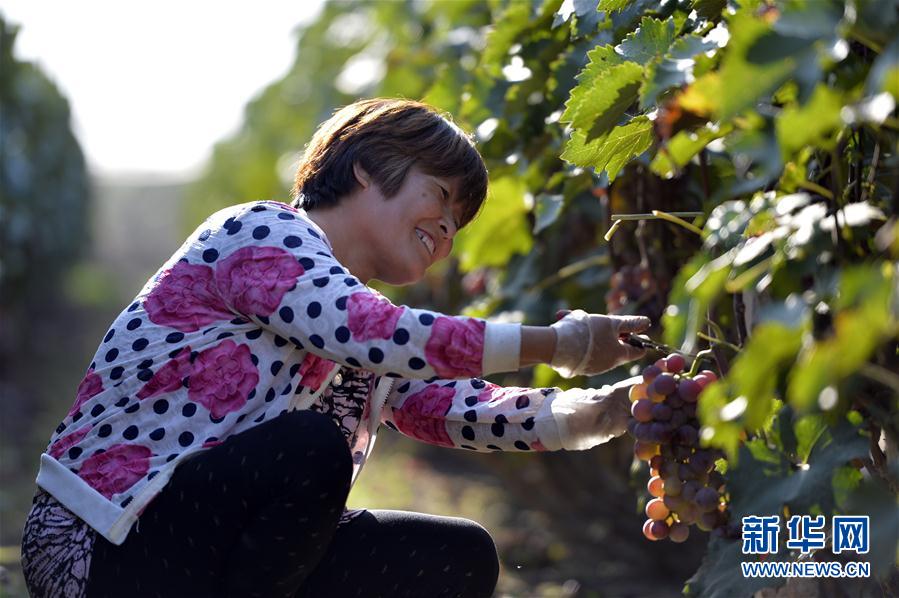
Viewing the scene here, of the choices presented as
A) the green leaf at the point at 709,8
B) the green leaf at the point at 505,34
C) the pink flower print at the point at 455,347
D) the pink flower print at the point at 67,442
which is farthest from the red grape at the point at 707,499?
the green leaf at the point at 505,34

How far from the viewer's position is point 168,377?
1.86 metres

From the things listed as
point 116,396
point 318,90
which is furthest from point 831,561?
point 318,90

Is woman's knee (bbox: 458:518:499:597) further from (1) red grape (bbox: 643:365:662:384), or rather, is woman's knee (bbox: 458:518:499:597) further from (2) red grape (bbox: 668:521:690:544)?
(1) red grape (bbox: 643:365:662:384)

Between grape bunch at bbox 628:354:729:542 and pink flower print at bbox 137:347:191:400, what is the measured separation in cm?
69

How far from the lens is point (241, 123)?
10.8 m

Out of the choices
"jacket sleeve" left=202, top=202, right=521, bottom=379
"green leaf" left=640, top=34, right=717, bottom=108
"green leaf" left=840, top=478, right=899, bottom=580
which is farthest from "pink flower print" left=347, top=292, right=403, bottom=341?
"green leaf" left=840, top=478, right=899, bottom=580

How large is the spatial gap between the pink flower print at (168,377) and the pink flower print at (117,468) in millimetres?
85

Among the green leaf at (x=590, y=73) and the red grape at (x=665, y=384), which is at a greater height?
the green leaf at (x=590, y=73)

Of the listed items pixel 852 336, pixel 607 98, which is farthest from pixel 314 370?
pixel 852 336

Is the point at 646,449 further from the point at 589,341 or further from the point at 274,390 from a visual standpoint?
the point at 274,390

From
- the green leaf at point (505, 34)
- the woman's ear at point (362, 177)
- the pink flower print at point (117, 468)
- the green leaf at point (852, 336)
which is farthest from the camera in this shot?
the green leaf at point (505, 34)

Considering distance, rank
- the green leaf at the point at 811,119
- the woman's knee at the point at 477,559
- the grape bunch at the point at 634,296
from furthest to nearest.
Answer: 1. the grape bunch at the point at 634,296
2. the woman's knee at the point at 477,559
3. the green leaf at the point at 811,119

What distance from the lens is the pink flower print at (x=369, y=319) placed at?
5.51 feet

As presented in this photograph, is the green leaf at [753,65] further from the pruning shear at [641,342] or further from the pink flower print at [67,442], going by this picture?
the pink flower print at [67,442]
